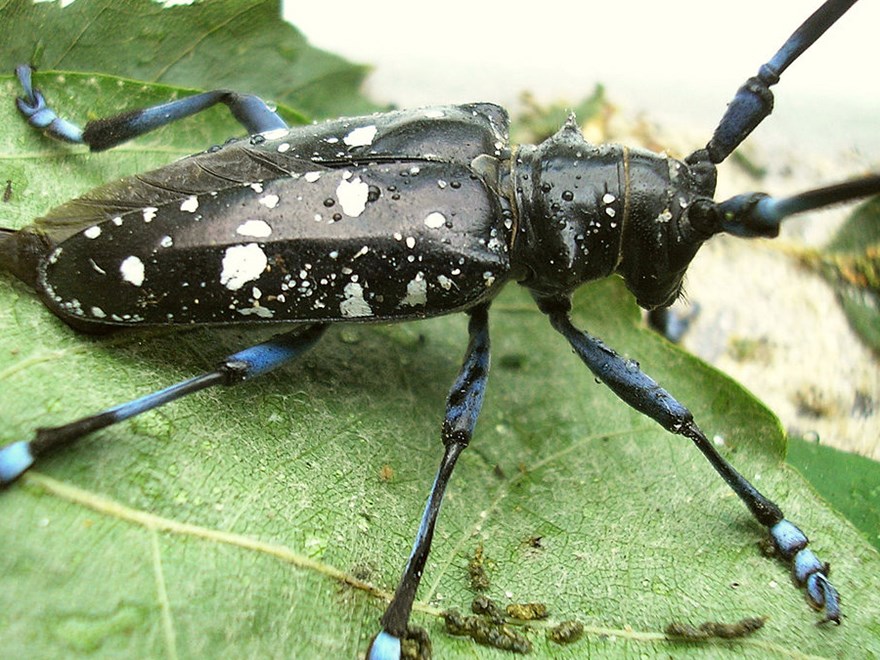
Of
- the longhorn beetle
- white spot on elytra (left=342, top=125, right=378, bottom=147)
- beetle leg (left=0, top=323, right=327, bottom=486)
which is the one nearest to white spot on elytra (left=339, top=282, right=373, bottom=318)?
the longhorn beetle

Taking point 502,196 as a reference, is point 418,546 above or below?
below

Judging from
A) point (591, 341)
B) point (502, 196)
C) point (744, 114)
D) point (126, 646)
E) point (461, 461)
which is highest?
point (744, 114)

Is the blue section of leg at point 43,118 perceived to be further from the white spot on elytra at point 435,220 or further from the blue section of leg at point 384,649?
the blue section of leg at point 384,649

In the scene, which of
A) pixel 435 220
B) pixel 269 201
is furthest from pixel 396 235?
pixel 269 201

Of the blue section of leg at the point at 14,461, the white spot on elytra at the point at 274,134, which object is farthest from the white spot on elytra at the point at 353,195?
the blue section of leg at the point at 14,461

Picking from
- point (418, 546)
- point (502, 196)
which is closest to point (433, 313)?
point (502, 196)

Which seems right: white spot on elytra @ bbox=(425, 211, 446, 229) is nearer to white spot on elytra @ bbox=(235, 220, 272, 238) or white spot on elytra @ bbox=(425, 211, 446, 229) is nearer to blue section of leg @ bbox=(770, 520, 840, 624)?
white spot on elytra @ bbox=(235, 220, 272, 238)

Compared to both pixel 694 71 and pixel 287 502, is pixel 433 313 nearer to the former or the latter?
pixel 287 502
